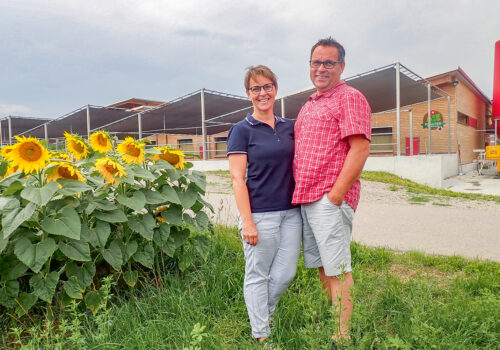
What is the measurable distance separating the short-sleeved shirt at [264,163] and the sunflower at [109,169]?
64 centimetres

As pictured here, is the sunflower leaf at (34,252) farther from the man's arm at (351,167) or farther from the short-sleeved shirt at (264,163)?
the man's arm at (351,167)

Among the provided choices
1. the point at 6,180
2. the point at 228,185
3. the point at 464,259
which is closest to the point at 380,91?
the point at 228,185

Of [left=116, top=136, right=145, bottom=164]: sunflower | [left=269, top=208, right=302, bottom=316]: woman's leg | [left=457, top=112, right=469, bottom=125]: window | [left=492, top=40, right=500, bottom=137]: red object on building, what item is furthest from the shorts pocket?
[left=457, top=112, right=469, bottom=125]: window

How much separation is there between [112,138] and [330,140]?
1.48 m

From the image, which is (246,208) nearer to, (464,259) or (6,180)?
(6,180)

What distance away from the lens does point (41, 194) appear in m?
1.81

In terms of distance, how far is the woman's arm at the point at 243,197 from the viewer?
6.53 feet

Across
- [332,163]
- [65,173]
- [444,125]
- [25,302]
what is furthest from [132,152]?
[444,125]

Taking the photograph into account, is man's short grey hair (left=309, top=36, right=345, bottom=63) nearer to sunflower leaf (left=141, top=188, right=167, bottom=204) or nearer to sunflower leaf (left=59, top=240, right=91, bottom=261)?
sunflower leaf (left=141, top=188, right=167, bottom=204)

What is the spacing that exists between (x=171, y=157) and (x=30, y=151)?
0.86m

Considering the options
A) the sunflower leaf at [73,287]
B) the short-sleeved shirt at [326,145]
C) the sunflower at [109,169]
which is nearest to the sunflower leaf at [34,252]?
the sunflower leaf at [73,287]

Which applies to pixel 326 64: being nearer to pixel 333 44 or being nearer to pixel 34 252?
pixel 333 44

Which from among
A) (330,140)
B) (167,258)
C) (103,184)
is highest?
(330,140)

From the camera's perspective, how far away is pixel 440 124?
1625 cm
